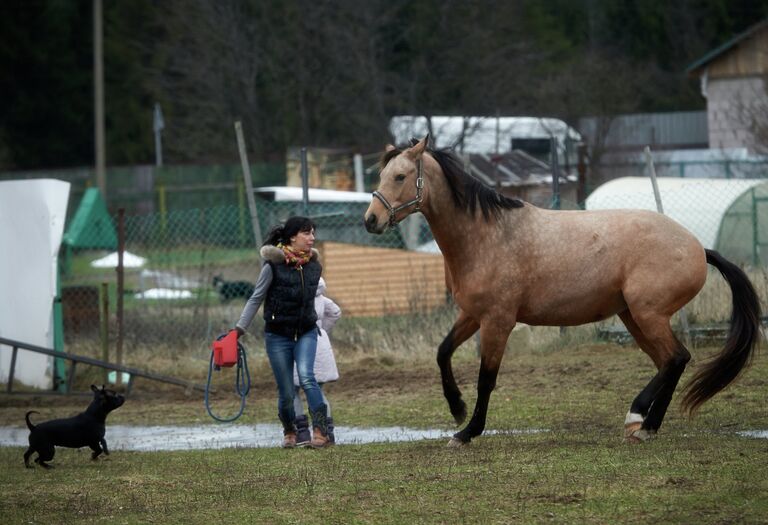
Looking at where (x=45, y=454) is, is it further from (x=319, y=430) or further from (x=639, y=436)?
(x=639, y=436)

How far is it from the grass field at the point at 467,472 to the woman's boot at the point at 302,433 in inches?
9.8

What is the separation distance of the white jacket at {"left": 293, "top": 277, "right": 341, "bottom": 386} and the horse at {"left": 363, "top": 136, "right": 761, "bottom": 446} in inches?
46.4

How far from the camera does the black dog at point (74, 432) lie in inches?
373

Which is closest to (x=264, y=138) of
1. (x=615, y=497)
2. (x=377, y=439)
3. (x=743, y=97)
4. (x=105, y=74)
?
(x=105, y=74)

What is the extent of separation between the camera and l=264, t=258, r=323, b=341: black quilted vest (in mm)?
9859

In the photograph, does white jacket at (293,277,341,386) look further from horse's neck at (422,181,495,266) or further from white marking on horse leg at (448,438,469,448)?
white marking on horse leg at (448,438,469,448)

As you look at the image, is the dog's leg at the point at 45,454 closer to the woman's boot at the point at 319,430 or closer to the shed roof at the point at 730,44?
the woman's boot at the point at 319,430

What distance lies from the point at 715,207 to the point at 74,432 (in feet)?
37.7

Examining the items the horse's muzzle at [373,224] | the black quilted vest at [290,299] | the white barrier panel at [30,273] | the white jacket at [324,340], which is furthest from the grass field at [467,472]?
the white barrier panel at [30,273]

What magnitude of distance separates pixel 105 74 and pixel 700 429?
41.9 meters

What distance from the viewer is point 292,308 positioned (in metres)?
9.86

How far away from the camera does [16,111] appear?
48031 millimetres

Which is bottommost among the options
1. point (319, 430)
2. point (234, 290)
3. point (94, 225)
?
point (319, 430)

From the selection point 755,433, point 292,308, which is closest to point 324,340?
point 292,308
